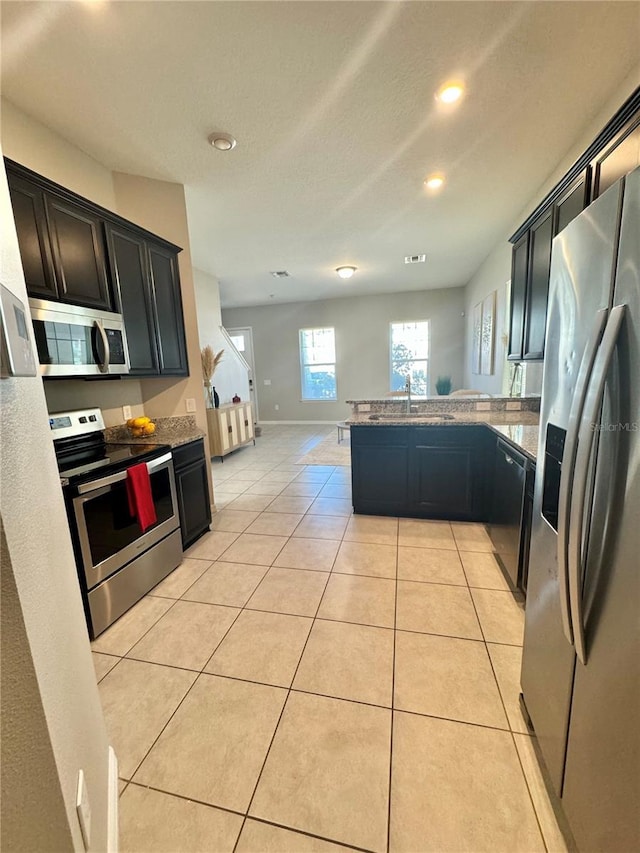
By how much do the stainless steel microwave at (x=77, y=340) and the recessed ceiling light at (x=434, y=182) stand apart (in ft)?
9.21

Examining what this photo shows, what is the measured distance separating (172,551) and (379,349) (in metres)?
6.51

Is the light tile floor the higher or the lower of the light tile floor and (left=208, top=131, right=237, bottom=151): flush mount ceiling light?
the lower

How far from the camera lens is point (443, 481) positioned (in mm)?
2914

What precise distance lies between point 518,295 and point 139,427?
3.17m

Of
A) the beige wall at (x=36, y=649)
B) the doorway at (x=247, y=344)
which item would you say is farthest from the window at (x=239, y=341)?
the beige wall at (x=36, y=649)

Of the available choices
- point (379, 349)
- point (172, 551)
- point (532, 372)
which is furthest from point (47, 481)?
point (379, 349)

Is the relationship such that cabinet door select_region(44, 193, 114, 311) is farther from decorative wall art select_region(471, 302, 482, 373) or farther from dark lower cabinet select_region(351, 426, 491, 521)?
decorative wall art select_region(471, 302, 482, 373)

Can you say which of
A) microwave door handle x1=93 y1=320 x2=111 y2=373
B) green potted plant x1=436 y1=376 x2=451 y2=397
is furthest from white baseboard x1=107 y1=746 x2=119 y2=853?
green potted plant x1=436 y1=376 x2=451 y2=397

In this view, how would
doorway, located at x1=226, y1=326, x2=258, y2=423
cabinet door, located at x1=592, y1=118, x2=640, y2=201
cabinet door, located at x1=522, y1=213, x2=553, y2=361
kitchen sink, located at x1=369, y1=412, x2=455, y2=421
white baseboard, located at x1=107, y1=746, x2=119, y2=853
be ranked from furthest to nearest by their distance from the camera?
doorway, located at x1=226, y1=326, x2=258, y2=423, kitchen sink, located at x1=369, y1=412, x2=455, y2=421, cabinet door, located at x1=522, y1=213, x2=553, y2=361, cabinet door, located at x1=592, y1=118, x2=640, y2=201, white baseboard, located at x1=107, y1=746, x2=119, y2=853

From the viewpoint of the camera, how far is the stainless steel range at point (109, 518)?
1.74 metres

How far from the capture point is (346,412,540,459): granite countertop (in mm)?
2137

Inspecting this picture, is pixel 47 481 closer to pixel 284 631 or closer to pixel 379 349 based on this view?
pixel 284 631

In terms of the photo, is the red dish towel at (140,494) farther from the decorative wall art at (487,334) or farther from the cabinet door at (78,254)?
the decorative wall art at (487,334)

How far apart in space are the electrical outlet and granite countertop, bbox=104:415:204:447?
1.81m
